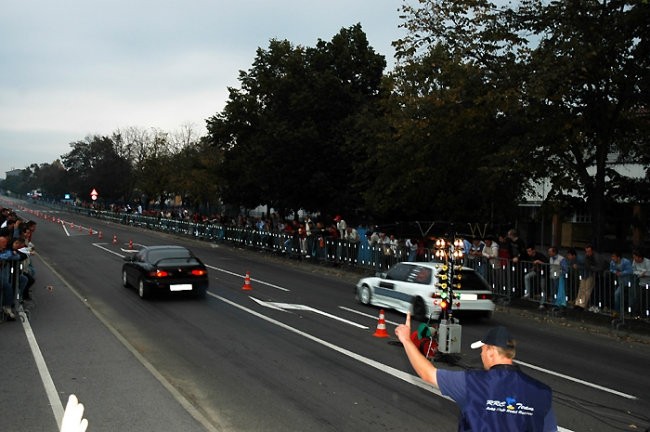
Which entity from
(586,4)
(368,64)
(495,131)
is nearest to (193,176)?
(368,64)

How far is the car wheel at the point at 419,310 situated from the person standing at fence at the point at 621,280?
14.4 feet

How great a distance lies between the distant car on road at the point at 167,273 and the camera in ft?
51.1

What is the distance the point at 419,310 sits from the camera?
14367 millimetres

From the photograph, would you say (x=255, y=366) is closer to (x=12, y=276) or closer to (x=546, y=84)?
(x=12, y=276)

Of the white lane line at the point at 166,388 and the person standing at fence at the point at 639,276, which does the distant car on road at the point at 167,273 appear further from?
the person standing at fence at the point at 639,276

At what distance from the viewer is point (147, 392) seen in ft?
24.7

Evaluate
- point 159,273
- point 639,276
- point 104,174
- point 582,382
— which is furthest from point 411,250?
point 104,174

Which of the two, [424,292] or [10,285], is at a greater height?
[10,285]

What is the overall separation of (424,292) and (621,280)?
4.44m

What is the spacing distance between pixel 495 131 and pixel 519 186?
6.85 feet

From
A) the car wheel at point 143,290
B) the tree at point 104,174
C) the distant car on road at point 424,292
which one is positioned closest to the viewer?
the distant car on road at point 424,292

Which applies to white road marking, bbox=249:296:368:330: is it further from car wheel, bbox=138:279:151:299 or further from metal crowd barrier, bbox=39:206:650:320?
metal crowd barrier, bbox=39:206:650:320

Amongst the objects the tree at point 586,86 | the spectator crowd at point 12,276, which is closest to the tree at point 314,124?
the tree at point 586,86

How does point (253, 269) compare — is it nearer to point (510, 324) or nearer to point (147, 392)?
point (510, 324)
